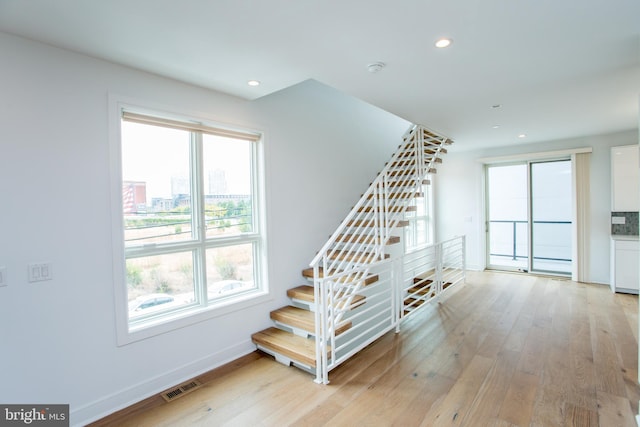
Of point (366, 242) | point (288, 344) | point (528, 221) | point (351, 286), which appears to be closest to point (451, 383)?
point (351, 286)

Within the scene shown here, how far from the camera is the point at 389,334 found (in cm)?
353

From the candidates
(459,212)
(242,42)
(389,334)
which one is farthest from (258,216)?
(459,212)

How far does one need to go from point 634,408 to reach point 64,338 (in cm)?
402

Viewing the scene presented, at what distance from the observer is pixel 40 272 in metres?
2.01

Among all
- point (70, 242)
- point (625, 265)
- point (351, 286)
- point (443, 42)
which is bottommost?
point (625, 265)

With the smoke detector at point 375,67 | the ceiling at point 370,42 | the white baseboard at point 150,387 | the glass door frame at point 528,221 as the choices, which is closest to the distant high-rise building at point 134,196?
the ceiling at point 370,42

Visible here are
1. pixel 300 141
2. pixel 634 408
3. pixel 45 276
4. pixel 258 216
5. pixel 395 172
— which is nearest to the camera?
pixel 45 276

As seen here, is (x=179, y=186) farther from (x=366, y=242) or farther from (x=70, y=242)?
(x=366, y=242)

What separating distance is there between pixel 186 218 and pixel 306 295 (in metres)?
1.46

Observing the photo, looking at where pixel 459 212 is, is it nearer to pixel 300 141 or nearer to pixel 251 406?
pixel 300 141

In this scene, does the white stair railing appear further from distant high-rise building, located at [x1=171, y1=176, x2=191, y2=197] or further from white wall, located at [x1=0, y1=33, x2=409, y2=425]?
distant high-rise building, located at [x1=171, y1=176, x2=191, y2=197]

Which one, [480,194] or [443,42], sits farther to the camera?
[480,194]

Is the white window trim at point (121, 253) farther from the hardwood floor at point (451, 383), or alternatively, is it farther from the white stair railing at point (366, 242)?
the white stair railing at point (366, 242)

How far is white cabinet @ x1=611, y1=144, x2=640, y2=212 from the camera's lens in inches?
186
